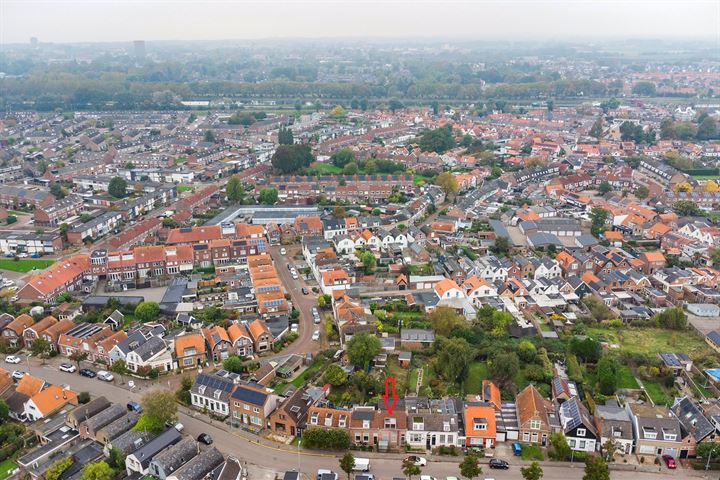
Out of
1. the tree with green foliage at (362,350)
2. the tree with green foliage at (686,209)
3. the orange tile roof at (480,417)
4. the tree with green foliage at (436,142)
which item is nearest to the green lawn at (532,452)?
the orange tile roof at (480,417)

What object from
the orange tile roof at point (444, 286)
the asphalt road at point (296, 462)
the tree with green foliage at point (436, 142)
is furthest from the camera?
the tree with green foliage at point (436, 142)

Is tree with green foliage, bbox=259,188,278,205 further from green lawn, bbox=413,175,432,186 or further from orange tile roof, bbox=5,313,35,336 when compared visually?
A: orange tile roof, bbox=5,313,35,336

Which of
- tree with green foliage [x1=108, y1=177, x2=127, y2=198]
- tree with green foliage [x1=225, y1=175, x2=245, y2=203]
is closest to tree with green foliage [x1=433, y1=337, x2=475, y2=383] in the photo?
tree with green foliage [x1=225, y1=175, x2=245, y2=203]

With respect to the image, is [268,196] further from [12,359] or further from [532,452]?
[532,452]

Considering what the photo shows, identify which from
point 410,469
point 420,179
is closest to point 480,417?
point 410,469

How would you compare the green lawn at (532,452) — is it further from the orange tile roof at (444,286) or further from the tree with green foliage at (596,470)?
the orange tile roof at (444,286)

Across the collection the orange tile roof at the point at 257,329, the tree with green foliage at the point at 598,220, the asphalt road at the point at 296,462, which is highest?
the tree with green foliage at the point at 598,220
